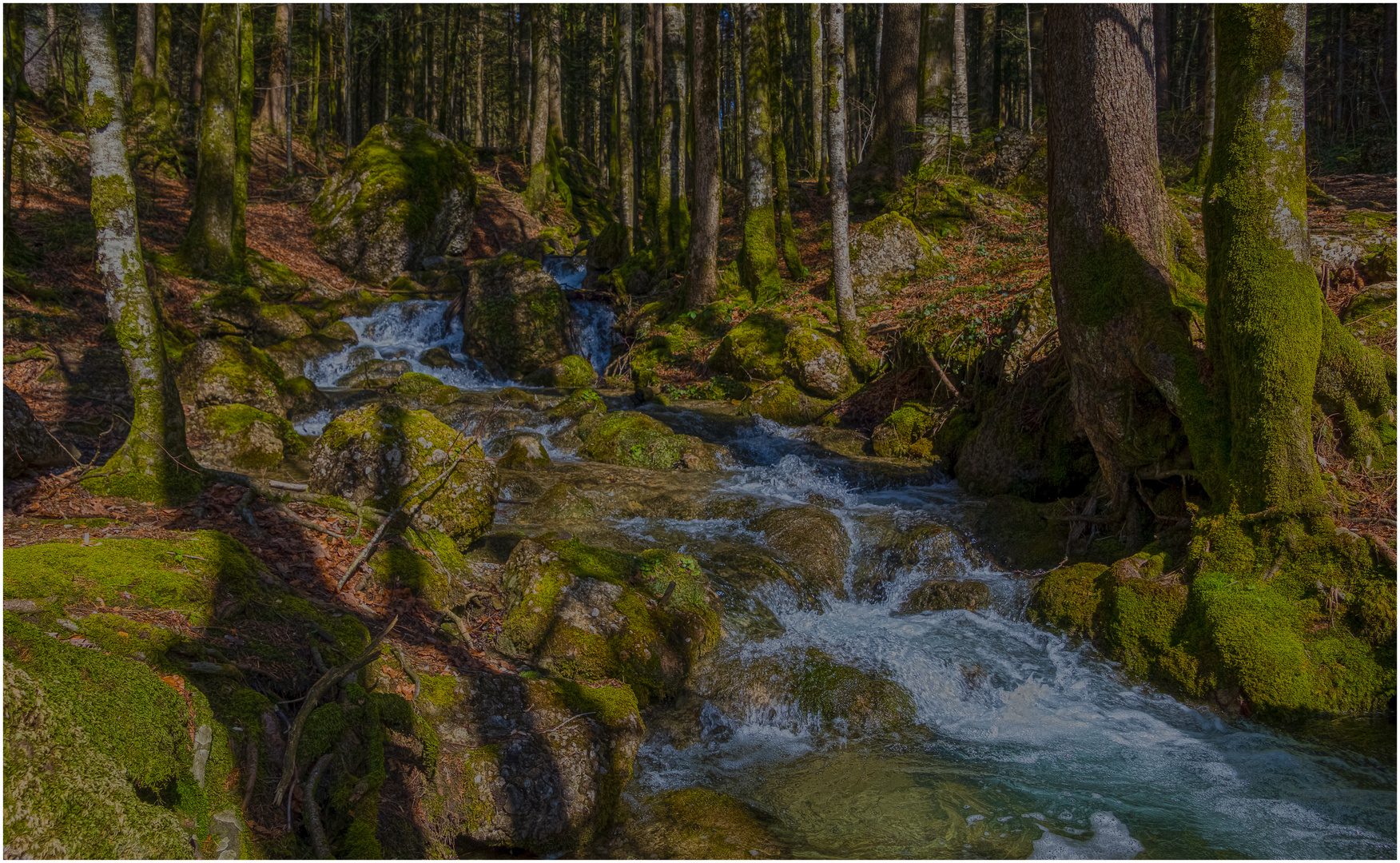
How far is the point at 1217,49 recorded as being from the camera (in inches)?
216

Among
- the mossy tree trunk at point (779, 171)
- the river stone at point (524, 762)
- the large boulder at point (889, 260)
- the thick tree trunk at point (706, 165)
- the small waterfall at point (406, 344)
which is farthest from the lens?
the mossy tree trunk at point (779, 171)

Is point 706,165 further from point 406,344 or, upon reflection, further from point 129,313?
point 129,313

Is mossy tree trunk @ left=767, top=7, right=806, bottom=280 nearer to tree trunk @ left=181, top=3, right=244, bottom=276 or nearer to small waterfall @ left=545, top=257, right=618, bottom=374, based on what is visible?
small waterfall @ left=545, top=257, right=618, bottom=374

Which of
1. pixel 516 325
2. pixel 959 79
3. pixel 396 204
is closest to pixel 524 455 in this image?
pixel 516 325

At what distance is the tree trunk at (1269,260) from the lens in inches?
206

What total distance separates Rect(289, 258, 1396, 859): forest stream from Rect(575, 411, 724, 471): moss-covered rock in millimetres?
2302

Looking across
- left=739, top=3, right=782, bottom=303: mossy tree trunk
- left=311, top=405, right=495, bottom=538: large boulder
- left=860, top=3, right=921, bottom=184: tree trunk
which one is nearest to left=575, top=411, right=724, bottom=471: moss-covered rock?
left=311, top=405, right=495, bottom=538: large boulder

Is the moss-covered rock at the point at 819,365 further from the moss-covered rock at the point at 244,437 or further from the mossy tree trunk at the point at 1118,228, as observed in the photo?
the moss-covered rock at the point at 244,437

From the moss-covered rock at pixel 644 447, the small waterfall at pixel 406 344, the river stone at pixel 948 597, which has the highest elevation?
the small waterfall at pixel 406 344

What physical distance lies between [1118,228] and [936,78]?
43.6 feet

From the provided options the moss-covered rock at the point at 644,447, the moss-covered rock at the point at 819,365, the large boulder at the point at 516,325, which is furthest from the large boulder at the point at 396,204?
the moss-covered rock at the point at 819,365

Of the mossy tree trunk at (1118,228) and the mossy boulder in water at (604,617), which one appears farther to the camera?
the mossy tree trunk at (1118,228)

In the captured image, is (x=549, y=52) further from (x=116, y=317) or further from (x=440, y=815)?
(x=440, y=815)

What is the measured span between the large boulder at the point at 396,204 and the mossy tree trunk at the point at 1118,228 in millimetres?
18470
